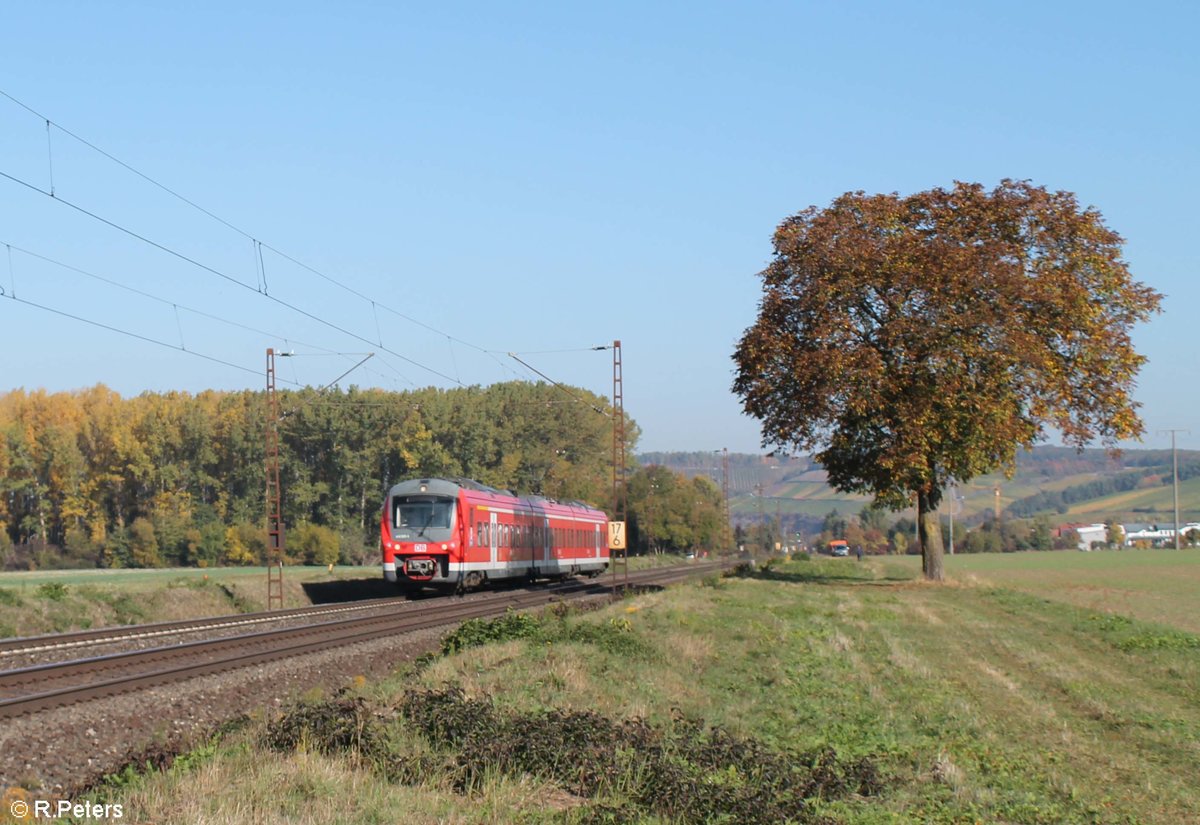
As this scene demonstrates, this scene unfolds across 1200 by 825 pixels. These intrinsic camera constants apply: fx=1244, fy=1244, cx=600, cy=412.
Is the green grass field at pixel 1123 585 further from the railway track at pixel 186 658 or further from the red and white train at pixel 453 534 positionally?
the railway track at pixel 186 658

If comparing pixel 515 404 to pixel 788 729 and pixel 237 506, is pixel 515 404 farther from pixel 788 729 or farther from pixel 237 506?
pixel 788 729

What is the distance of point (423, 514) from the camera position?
37.3 m

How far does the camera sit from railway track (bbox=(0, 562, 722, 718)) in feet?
50.5

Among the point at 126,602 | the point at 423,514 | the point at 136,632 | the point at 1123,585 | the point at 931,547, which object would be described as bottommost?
the point at 1123,585

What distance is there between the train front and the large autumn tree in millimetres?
9854

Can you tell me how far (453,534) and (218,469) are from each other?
2592 inches

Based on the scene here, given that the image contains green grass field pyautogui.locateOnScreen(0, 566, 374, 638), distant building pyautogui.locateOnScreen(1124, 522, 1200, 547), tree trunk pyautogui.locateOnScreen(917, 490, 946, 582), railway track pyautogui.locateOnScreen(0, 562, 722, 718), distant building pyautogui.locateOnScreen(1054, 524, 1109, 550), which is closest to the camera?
railway track pyautogui.locateOnScreen(0, 562, 722, 718)

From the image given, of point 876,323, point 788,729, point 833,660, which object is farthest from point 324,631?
point 876,323

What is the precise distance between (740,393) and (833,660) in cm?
2097

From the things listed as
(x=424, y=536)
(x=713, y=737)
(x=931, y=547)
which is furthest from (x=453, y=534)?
(x=713, y=737)

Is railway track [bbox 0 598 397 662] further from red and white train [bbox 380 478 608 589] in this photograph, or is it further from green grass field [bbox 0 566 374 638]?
red and white train [bbox 380 478 608 589]

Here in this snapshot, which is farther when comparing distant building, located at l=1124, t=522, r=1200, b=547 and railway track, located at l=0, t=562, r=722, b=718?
distant building, located at l=1124, t=522, r=1200, b=547

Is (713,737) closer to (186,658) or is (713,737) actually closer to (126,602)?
(186,658)

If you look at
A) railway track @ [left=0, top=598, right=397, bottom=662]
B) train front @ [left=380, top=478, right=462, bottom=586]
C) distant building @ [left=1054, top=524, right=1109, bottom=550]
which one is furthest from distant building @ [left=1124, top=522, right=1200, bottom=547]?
railway track @ [left=0, top=598, right=397, bottom=662]
